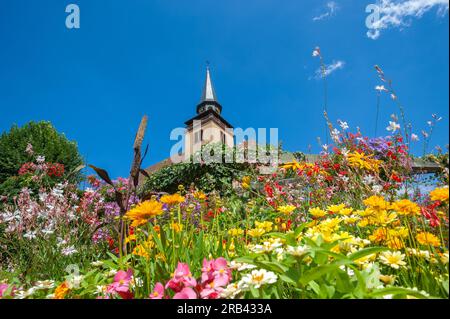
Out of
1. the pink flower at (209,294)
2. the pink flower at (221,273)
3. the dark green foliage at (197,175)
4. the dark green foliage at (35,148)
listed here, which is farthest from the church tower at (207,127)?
the pink flower at (209,294)

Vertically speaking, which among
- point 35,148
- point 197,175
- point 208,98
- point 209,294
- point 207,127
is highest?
Answer: point 208,98

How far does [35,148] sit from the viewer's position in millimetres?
10477

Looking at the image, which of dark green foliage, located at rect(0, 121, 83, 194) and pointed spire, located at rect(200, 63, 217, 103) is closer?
dark green foliage, located at rect(0, 121, 83, 194)

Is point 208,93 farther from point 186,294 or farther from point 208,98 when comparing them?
point 186,294

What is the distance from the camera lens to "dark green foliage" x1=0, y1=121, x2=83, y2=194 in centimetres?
1028

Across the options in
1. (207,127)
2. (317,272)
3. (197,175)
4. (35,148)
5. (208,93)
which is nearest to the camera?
(317,272)

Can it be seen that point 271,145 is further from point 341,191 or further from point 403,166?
point 403,166

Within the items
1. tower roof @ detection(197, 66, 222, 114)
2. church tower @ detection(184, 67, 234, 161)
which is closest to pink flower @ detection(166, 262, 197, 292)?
church tower @ detection(184, 67, 234, 161)

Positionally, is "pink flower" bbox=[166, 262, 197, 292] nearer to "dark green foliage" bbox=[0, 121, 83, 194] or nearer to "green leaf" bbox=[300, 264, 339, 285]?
"green leaf" bbox=[300, 264, 339, 285]

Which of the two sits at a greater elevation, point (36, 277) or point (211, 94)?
point (211, 94)

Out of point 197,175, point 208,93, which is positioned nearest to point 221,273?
point 197,175
